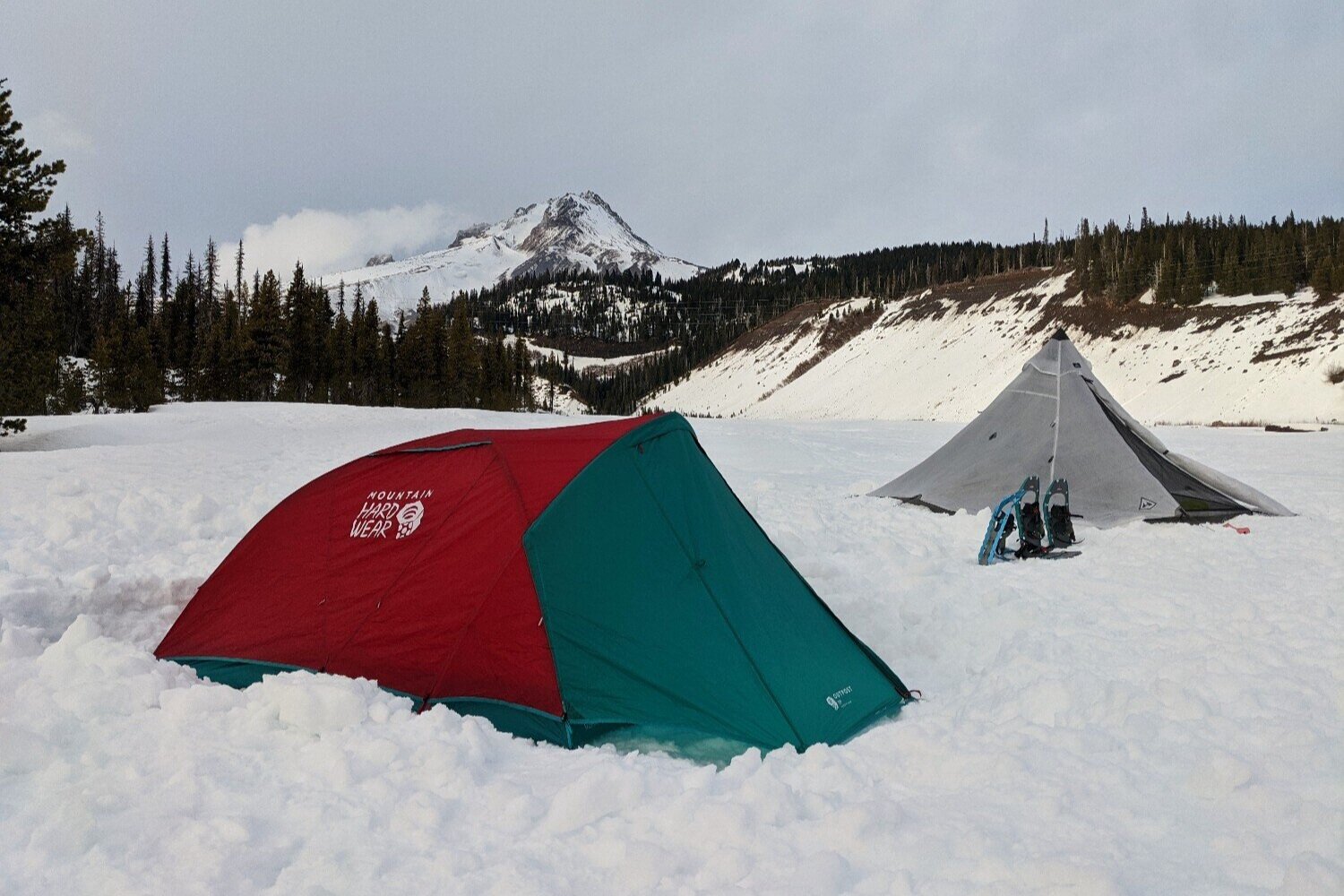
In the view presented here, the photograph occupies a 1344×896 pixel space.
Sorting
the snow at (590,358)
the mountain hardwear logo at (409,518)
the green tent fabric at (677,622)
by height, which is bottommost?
the green tent fabric at (677,622)

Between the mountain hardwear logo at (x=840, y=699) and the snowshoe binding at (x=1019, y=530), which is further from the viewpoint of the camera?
the snowshoe binding at (x=1019, y=530)

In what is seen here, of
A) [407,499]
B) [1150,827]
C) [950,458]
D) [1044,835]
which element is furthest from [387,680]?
[950,458]

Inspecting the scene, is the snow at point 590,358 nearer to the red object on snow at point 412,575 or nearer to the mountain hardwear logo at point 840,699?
the red object on snow at point 412,575

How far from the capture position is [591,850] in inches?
113

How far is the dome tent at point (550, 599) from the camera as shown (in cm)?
404

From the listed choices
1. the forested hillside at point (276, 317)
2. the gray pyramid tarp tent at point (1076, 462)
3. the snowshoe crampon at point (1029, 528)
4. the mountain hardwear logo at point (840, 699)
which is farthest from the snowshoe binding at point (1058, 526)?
the forested hillside at point (276, 317)

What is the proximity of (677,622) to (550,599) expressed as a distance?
2.42 feet

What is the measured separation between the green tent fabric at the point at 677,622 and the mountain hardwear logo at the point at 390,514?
3.18ft

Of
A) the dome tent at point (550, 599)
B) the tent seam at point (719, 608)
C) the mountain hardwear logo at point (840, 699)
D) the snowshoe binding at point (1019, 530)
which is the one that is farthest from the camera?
the snowshoe binding at point (1019, 530)

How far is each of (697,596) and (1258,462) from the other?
2263 centimetres

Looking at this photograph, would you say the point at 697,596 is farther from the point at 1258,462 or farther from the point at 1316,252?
the point at 1316,252

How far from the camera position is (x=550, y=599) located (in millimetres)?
4125

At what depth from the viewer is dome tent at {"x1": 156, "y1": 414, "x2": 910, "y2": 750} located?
4.04 m

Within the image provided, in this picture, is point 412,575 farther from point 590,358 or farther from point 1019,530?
point 590,358
